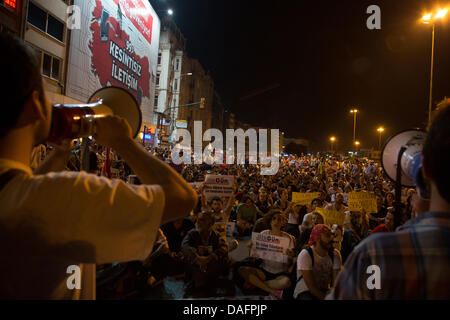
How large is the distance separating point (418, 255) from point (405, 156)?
780mm

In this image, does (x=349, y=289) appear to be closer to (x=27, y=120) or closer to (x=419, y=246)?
(x=419, y=246)

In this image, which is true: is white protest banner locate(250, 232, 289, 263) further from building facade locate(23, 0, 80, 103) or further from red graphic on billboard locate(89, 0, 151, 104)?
red graphic on billboard locate(89, 0, 151, 104)

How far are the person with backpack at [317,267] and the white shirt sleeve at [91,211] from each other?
329 centimetres

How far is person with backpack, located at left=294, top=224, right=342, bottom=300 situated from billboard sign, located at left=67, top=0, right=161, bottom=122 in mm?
14640

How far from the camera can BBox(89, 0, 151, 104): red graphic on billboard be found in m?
25.3

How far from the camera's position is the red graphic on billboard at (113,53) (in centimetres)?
2533

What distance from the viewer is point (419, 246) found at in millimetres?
1054

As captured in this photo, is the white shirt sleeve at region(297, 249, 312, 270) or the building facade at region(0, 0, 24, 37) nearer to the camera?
the white shirt sleeve at region(297, 249, 312, 270)

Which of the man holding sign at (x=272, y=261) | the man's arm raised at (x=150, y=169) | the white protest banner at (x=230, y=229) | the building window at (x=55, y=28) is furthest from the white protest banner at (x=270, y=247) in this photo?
the building window at (x=55, y=28)

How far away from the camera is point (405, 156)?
1.64m

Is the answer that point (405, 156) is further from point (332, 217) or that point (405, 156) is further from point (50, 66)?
point (50, 66)

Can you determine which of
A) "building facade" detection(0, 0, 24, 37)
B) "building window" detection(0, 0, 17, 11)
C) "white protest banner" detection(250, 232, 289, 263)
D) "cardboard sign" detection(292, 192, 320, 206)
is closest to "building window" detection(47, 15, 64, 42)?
"building facade" detection(0, 0, 24, 37)

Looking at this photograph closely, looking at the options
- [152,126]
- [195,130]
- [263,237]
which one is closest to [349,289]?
[263,237]
